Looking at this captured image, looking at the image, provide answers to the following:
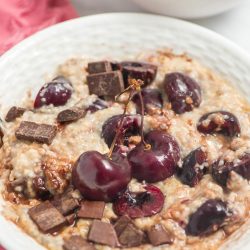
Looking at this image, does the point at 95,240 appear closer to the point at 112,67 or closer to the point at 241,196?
the point at 241,196

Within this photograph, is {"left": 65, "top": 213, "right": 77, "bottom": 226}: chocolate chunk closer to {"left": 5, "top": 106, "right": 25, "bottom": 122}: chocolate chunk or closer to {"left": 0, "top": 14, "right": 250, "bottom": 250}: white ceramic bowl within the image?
{"left": 5, "top": 106, "right": 25, "bottom": 122}: chocolate chunk

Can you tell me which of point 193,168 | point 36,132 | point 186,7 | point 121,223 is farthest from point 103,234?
point 186,7

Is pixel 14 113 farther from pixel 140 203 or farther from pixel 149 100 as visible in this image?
pixel 140 203

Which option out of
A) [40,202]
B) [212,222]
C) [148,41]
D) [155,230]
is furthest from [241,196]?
[148,41]

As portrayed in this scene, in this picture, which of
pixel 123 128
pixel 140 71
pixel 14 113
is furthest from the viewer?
pixel 140 71

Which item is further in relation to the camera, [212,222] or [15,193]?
[15,193]

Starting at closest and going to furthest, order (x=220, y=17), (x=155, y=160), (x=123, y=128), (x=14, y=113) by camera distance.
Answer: (x=155, y=160) < (x=123, y=128) < (x=14, y=113) < (x=220, y=17)

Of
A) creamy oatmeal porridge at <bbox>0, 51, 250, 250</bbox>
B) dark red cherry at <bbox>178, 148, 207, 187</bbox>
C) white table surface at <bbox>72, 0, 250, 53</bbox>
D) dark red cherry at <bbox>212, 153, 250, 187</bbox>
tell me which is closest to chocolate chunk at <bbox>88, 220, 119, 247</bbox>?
creamy oatmeal porridge at <bbox>0, 51, 250, 250</bbox>
